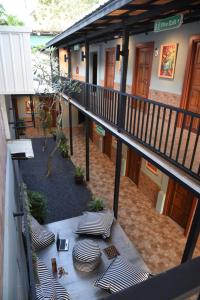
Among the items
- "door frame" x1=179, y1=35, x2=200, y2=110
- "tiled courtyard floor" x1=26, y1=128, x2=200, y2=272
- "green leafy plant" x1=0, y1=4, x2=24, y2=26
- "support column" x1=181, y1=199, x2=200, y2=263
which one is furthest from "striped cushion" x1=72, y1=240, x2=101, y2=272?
"green leafy plant" x1=0, y1=4, x2=24, y2=26

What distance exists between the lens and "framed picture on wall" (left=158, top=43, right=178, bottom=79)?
7.13 metres

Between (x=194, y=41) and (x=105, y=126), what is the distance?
12.1 feet

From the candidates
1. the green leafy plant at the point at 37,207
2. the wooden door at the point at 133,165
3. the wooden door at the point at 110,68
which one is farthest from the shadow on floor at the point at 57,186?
the wooden door at the point at 110,68

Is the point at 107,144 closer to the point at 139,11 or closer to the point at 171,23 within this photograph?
the point at 139,11

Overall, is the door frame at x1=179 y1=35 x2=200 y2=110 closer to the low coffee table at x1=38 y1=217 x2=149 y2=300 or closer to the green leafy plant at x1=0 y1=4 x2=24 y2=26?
the low coffee table at x1=38 y1=217 x2=149 y2=300

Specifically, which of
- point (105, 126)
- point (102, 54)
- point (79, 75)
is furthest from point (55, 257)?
point (79, 75)

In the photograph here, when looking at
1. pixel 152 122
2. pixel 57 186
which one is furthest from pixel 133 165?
pixel 152 122

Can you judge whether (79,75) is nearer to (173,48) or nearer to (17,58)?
(173,48)

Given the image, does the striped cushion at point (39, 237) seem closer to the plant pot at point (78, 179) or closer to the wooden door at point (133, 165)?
the plant pot at point (78, 179)

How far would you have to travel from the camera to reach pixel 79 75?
16.4 metres

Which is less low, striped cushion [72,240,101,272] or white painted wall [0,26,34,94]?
white painted wall [0,26,34,94]

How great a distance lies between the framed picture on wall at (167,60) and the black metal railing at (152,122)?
46.6 inches

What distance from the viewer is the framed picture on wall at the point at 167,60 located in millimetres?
7130

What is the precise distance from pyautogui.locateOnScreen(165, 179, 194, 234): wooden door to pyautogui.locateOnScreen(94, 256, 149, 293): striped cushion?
3.18m
